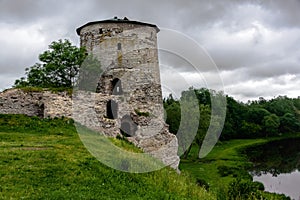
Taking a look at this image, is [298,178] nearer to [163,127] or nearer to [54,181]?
[163,127]

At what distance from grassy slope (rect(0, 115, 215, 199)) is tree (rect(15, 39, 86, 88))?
40.0ft

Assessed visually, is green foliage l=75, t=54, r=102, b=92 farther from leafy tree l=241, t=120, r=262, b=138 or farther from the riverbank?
leafy tree l=241, t=120, r=262, b=138

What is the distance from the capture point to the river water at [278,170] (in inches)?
1084

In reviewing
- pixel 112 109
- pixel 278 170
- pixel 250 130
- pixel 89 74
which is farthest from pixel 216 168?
pixel 250 130

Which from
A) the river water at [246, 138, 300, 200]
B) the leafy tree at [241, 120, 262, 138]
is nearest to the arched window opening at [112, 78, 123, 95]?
the river water at [246, 138, 300, 200]

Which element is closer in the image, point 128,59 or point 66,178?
point 66,178

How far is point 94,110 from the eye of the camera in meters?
19.3

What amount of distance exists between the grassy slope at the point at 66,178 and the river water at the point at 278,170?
1581 cm

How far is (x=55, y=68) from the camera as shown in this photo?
25.1m

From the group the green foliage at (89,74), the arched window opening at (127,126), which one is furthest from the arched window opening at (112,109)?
the green foliage at (89,74)

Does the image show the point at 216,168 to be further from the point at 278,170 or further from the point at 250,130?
the point at 250,130

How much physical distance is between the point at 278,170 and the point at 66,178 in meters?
31.3

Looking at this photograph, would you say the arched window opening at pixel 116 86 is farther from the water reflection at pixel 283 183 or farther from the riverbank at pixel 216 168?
the water reflection at pixel 283 183

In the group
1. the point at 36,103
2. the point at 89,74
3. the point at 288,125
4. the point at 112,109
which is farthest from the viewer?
the point at 288,125
